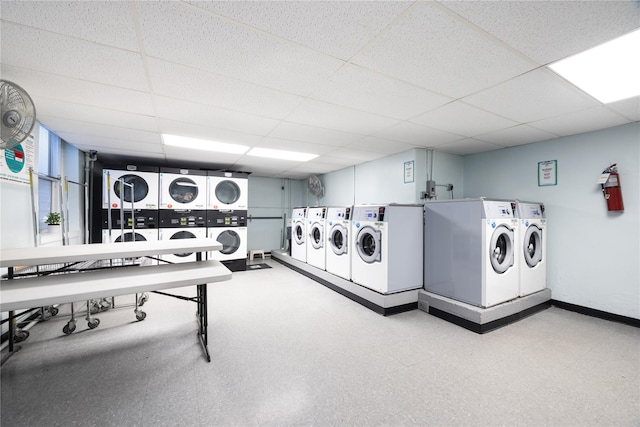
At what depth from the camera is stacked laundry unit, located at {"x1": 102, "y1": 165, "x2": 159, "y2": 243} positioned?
424cm

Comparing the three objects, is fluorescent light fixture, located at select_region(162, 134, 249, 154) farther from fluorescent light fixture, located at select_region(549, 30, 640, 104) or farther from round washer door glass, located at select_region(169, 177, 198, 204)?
fluorescent light fixture, located at select_region(549, 30, 640, 104)

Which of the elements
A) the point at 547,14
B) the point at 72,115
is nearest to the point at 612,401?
the point at 547,14

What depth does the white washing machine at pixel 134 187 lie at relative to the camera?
4.24 meters

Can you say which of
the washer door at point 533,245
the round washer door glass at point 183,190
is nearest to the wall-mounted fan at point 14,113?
the round washer door glass at point 183,190

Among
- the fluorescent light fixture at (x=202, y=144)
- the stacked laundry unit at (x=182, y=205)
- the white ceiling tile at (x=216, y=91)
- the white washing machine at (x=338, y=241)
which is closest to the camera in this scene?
the white ceiling tile at (x=216, y=91)

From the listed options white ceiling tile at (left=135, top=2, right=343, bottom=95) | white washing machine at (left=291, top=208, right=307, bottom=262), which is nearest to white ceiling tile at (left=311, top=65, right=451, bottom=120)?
white ceiling tile at (left=135, top=2, right=343, bottom=95)

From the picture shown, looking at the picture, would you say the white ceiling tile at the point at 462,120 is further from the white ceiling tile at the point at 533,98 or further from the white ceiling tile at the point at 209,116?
the white ceiling tile at the point at 209,116

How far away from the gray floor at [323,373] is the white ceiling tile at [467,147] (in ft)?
7.71

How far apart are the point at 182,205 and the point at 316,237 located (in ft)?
8.51

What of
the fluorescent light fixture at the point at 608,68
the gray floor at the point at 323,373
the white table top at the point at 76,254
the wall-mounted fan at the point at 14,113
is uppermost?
the fluorescent light fixture at the point at 608,68

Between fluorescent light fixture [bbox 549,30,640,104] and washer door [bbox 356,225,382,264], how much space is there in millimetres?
2116

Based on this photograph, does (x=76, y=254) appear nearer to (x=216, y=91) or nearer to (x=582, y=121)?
(x=216, y=91)

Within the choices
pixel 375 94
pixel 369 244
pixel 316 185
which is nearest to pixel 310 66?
pixel 375 94

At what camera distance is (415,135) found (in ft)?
10.8
